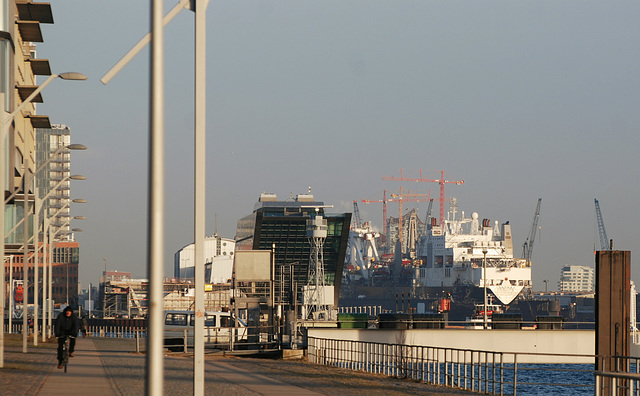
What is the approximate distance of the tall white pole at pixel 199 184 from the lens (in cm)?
1273

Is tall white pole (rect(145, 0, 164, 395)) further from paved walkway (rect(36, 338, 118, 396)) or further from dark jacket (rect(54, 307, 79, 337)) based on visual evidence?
dark jacket (rect(54, 307, 79, 337))

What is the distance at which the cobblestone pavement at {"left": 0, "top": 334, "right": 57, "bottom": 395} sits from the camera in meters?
19.9

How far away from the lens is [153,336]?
7945 millimetres

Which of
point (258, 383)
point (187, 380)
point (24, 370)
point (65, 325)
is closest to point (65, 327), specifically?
point (65, 325)

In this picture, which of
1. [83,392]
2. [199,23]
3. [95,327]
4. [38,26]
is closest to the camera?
[199,23]

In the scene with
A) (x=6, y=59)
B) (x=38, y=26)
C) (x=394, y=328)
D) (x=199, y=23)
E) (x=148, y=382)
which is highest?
(x=38, y=26)

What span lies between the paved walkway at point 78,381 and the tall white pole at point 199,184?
23.8 feet

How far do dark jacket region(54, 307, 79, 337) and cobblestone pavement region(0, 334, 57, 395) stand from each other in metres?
1.13

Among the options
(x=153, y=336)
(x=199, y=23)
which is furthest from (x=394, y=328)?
(x=153, y=336)

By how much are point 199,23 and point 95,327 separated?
124 m

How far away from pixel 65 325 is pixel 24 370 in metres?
1.60

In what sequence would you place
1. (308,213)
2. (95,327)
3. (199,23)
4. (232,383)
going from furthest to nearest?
(308,213) → (95,327) → (232,383) → (199,23)

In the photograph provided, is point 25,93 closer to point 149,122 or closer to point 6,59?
point 6,59

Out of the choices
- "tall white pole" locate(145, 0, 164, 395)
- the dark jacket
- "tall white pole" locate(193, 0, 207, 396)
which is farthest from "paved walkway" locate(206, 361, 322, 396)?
"tall white pole" locate(145, 0, 164, 395)
